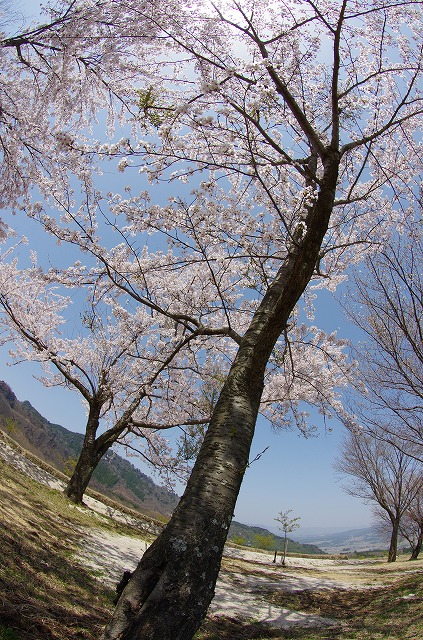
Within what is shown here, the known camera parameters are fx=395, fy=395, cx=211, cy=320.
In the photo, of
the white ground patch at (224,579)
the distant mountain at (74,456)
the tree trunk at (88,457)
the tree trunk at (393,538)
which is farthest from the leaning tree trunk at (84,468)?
the distant mountain at (74,456)

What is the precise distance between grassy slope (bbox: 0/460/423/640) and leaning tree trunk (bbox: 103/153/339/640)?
32.1 inches

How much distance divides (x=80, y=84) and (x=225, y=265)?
3.63 metres

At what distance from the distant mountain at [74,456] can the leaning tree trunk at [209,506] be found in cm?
6043

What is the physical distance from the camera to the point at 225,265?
24.3 feet

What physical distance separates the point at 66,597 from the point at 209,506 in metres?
2.06

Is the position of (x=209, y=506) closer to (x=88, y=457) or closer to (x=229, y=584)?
(x=229, y=584)

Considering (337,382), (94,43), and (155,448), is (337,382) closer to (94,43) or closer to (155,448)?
(155,448)

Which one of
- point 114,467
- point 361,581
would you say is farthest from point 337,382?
point 114,467

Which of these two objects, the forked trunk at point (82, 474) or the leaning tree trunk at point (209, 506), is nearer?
the leaning tree trunk at point (209, 506)

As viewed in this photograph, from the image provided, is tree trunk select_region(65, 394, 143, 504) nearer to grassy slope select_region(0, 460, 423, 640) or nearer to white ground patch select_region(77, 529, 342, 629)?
grassy slope select_region(0, 460, 423, 640)

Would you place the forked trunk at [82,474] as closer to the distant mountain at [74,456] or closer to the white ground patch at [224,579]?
the white ground patch at [224,579]

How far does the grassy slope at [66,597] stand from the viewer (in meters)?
2.60

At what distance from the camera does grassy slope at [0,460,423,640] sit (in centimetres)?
260

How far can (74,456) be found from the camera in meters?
64.8
